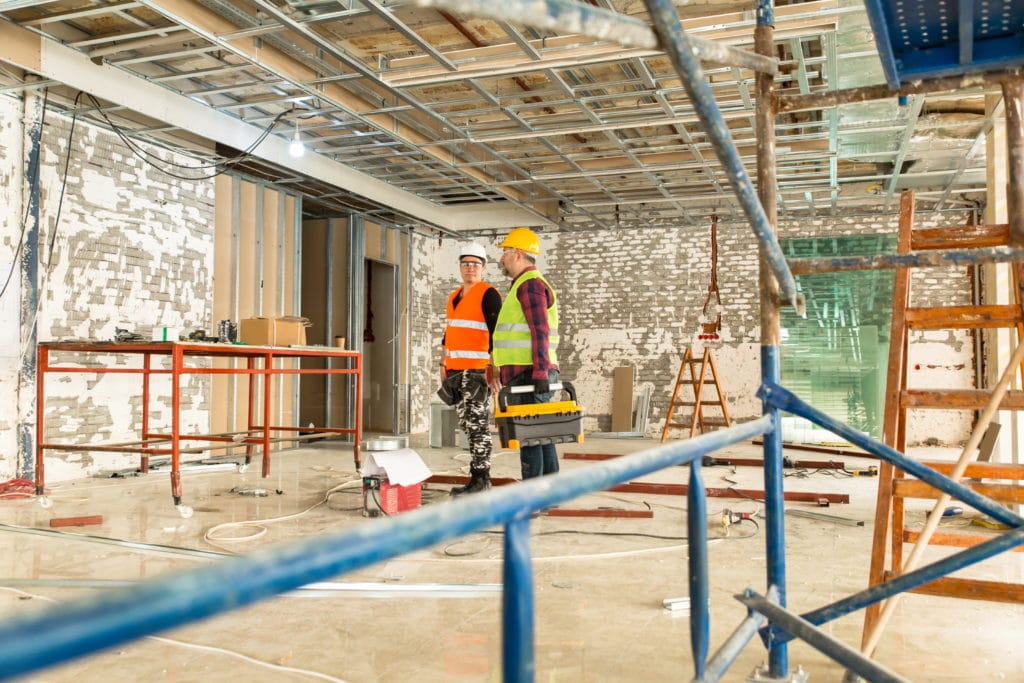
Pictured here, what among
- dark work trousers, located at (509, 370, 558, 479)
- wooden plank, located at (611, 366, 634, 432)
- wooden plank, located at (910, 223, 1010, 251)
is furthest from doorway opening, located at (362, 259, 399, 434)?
wooden plank, located at (910, 223, 1010, 251)

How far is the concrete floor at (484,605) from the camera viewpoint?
243cm

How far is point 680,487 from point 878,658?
3292 millimetres

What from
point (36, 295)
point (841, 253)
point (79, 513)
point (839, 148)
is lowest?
point (79, 513)

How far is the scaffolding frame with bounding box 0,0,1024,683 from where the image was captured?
1.64 ft

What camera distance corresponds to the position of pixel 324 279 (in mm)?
10844

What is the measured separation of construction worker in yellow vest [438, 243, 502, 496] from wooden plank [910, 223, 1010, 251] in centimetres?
300

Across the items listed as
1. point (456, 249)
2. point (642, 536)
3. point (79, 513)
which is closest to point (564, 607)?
point (642, 536)

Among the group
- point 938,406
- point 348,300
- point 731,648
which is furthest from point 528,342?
point 348,300

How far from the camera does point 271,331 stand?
6.67 metres

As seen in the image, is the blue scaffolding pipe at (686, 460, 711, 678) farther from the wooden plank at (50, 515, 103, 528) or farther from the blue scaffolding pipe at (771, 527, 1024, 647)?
the wooden plank at (50, 515, 103, 528)

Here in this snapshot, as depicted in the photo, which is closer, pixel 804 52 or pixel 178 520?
pixel 178 520

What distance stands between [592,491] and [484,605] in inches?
86.2

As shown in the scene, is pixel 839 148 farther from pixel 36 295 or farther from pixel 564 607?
pixel 36 295

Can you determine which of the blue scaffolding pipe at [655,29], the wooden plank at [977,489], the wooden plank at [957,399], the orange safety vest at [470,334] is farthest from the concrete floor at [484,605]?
the blue scaffolding pipe at [655,29]
